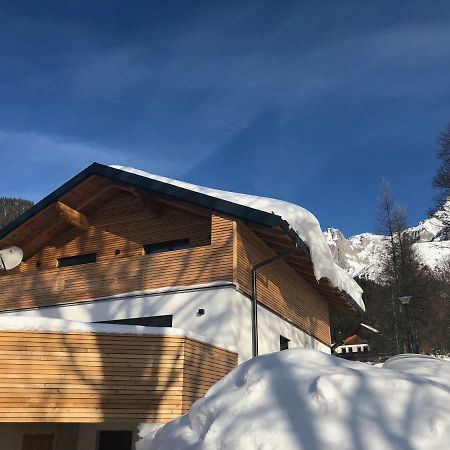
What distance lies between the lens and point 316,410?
3625 millimetres

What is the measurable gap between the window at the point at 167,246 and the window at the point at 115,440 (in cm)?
445

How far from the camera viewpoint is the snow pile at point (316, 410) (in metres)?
3.29

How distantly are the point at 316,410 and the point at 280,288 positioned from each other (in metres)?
9.49

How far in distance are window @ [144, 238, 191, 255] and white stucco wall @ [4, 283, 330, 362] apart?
149cm

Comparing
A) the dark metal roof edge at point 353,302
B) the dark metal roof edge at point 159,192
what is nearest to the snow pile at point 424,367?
the dark metal roof edge at point 159,192

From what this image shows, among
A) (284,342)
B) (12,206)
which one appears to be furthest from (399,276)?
(12,206)

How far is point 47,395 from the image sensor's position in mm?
6941

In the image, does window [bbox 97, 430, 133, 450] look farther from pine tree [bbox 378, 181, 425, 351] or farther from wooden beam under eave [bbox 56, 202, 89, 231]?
pine tree [bbox 378, 181, 425, 351]

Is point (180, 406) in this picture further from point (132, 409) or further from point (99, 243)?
point (99, 243)

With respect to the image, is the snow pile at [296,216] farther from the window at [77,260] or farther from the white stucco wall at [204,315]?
the window at [77,260]

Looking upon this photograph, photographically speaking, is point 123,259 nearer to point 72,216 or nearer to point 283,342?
point 72,216

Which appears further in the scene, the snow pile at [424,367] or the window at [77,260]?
the window at [77,260]

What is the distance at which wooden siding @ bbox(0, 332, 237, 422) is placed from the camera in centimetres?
690

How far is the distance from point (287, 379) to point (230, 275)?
6096mm
